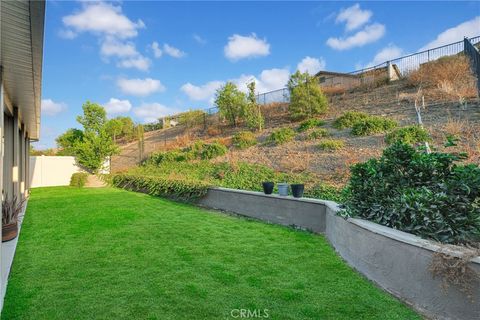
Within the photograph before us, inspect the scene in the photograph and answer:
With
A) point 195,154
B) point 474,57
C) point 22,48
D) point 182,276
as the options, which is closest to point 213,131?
point 195,154

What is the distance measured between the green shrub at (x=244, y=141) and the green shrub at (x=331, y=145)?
3.79m

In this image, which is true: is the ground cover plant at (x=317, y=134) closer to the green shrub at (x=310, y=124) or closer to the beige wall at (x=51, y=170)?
the green shrub at (x=310, y=124)

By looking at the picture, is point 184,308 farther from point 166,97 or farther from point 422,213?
point 166,97

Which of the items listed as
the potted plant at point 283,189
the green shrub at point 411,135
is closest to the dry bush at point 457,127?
the green shrub at point 411,135

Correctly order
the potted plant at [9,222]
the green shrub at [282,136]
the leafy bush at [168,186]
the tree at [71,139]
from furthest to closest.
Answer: the tree at [71,139]
the green shrub at [282,136]
the leafy bush at [168,186]
the potted plant at [9,222]

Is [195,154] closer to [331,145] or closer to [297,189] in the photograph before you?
[331,145]

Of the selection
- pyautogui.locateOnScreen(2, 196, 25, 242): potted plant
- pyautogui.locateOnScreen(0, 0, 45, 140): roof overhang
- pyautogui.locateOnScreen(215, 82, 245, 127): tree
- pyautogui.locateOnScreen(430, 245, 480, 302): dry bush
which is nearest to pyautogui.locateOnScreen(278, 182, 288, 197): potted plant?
pyautogui.locateOnScreen(430, 245, 480, 302): dry bush

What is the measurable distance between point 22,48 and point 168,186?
643 cm

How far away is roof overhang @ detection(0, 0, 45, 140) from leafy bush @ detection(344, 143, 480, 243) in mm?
3818

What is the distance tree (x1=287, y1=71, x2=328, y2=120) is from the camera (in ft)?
44.7

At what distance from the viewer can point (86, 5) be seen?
4934 mm

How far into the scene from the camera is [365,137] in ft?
30.9

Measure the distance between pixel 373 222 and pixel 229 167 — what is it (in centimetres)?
729

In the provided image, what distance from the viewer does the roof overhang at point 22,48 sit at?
2457mm
